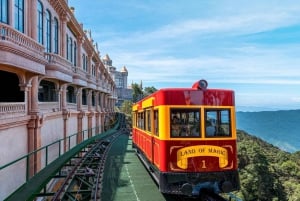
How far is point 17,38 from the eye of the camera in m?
12.0

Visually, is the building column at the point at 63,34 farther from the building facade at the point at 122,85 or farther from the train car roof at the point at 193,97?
the building facade at the point at 122,85

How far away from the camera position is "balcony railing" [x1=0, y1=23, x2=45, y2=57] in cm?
1086

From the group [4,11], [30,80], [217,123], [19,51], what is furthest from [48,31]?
[217,123]

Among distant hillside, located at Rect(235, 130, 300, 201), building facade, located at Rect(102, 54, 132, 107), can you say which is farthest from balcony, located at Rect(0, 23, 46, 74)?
building facade, located at Rect(102, 54, 132, 107)

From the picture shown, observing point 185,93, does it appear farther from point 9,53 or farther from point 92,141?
point 92,141

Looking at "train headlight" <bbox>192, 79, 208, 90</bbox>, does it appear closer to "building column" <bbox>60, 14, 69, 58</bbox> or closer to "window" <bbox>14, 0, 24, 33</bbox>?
"window" <bbox>14, 0, 24, 33</bbox>

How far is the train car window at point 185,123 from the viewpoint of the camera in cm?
945

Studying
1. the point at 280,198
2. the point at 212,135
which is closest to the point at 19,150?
the point at 212,135

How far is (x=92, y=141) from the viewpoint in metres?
25.5

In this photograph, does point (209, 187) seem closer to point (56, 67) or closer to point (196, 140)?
point (196, 140)

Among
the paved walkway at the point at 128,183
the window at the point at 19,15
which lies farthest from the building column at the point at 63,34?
the paved walkway at the point at 128,183

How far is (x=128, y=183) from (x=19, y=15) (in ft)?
28.4

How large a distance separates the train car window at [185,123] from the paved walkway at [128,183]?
2.28m

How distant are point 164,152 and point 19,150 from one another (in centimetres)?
750
